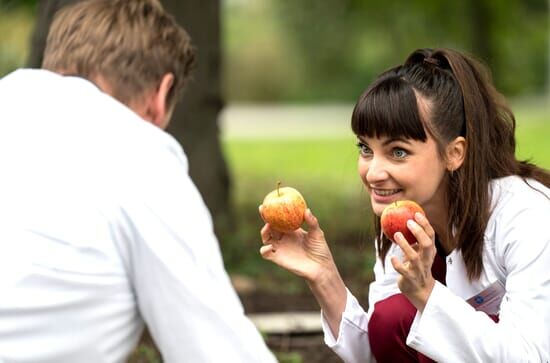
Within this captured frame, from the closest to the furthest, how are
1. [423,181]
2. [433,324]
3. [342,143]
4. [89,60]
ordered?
[89,60] < [433,324] < [423,181] < [342,143]

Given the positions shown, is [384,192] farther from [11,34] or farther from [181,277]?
[11,34]

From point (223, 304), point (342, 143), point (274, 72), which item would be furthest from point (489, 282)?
point (274, 72)

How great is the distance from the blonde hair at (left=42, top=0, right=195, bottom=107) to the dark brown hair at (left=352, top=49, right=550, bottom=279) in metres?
0.76

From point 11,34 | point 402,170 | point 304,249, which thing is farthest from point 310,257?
point 11,34

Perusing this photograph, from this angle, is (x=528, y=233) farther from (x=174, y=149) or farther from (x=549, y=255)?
(x=174, y=149)

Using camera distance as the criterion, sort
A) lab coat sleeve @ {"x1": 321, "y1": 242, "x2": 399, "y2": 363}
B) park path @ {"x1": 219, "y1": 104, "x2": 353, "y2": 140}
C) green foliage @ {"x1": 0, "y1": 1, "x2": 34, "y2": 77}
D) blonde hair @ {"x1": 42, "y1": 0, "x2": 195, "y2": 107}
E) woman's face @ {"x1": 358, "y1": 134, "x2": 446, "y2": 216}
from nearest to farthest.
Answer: blonde hair @ {"x1": 42, "y1": 0, "x2": 195, "y2": 107}
woman's face @ {"x1": 358, "y1": 134, "x2": 446, "y2": 216}
lab coat sleeve @ {"x1": 321, "y1": 242, "x2": 399, "y2": 363}
green foliage @ {"x1": 0, "y1": 1, "x2": 34, "y2": 77}
park path @ {"x1": 219, "y1": 104, "x2": 353, "y2": 140}

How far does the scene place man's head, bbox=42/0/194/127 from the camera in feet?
7.70

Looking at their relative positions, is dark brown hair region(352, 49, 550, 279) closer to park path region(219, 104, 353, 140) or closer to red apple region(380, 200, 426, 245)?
red apple region(380, 200, 426, 245)

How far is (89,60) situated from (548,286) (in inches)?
55.5

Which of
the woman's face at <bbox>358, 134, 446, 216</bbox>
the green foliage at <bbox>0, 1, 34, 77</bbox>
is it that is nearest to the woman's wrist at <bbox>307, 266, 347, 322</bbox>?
the woman's face at <bbox>358, 134, 446, 216</bbox>

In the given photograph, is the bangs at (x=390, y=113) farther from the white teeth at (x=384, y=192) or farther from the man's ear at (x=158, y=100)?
the man's ear at (x=158, y=100)

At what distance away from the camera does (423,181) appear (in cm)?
300

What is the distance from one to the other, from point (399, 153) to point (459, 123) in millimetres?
209

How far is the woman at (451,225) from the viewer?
9.17 ft
